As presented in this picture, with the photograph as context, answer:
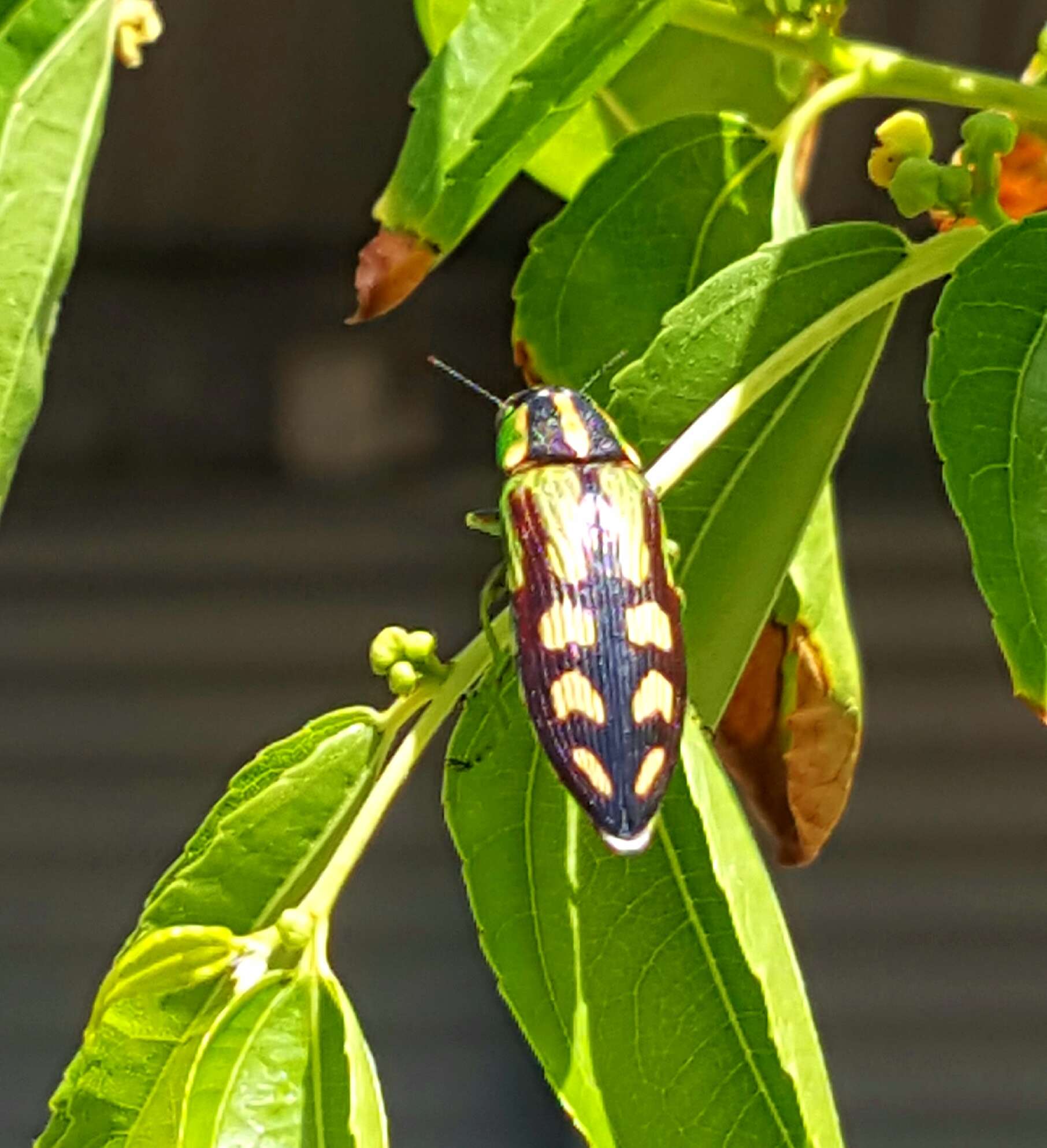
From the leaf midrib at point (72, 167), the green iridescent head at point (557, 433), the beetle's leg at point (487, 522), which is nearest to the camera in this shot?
the leaf midrib at point (72, 167)

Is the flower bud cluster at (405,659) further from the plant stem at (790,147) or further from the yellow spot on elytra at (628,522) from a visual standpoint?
the plant stem at (790,147)

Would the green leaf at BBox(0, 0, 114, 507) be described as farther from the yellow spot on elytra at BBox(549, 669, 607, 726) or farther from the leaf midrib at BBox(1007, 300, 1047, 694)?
the leaf midrib at BBox(1007, 300, 1047, 694)

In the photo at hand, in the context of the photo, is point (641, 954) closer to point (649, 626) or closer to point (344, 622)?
point (649, 626)

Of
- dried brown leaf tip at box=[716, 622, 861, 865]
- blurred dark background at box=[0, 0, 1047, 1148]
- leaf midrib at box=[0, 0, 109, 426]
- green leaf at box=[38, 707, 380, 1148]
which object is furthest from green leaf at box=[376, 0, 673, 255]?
blurred dark background at box=[0, 0, 1047, 1148]

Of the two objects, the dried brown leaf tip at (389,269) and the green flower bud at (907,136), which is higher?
the green flower bud at (907,136)

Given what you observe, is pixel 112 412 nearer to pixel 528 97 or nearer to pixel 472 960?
pixel 472 960

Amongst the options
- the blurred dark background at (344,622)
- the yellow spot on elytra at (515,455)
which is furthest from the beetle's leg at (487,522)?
the blurred dark background at (344,622)

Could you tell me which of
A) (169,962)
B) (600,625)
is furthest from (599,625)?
(169,962)
